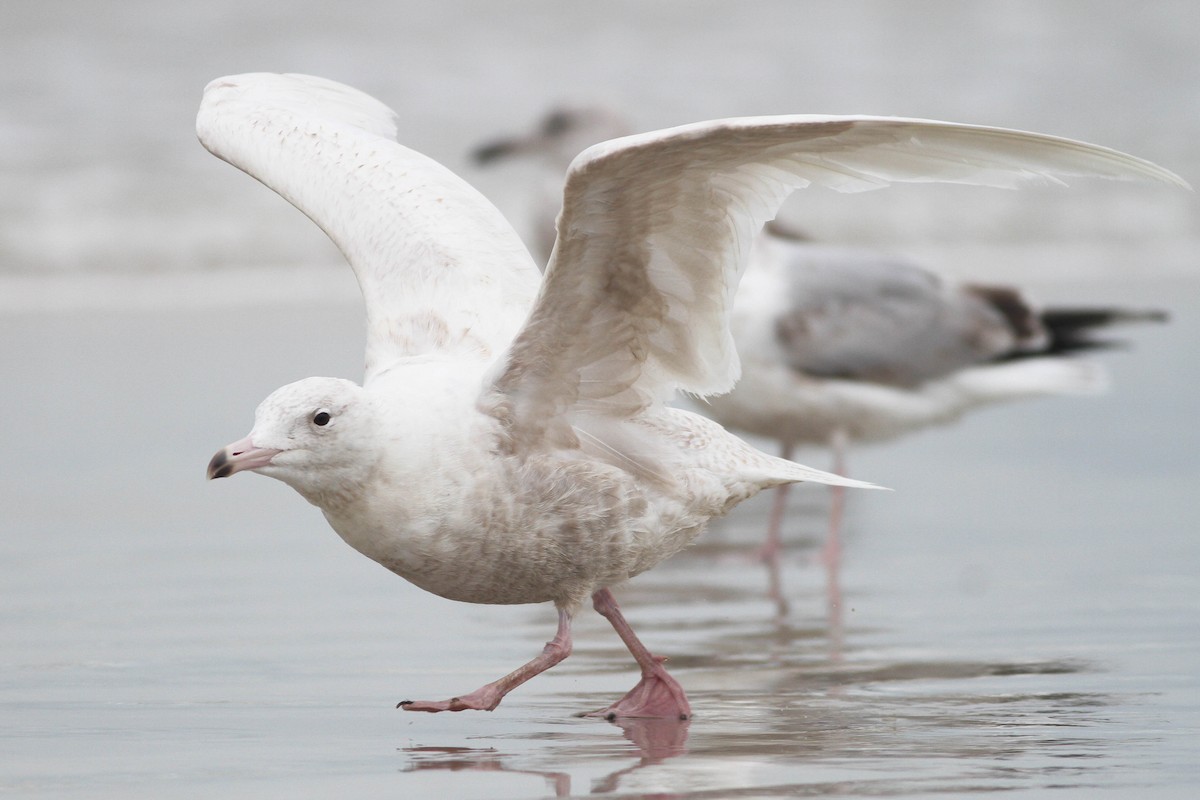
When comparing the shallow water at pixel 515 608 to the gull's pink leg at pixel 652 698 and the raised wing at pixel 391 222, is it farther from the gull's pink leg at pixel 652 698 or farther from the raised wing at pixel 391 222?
the raised wing at pixel 391 222

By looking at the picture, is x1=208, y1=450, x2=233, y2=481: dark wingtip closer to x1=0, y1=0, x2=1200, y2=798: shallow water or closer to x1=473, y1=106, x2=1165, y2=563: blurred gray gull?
x1=0, y1=0, x2=1200, y2=798: shallow water

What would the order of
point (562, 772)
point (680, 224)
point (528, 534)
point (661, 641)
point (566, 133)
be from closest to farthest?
point (562, 772) → point (680, 224) → point (528, 534) → point (661, 641) → point (566, 133)

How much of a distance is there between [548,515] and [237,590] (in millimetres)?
2323

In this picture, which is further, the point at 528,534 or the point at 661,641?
the point at 661,641

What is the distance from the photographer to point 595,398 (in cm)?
520

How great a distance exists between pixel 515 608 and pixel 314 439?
2326mm

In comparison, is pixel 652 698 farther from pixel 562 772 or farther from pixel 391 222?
pixel 391 222

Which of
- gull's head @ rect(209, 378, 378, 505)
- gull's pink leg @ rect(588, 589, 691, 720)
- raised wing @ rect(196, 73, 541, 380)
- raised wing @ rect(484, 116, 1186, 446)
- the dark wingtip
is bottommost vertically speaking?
gull's pink leg @ rect(588, 589, 691, 720)

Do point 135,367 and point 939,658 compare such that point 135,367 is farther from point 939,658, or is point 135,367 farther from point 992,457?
point 939,658

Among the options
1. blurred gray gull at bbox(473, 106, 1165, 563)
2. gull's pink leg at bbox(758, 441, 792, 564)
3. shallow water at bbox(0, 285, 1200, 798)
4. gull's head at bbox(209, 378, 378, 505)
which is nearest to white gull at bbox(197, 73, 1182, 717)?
gull's head at bbox(209, 378, 378, 505)

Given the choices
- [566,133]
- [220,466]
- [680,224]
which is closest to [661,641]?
[680,224]

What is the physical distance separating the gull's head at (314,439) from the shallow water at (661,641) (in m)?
0.65

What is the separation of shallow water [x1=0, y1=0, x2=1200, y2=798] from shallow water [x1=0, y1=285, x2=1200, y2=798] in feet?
0.07

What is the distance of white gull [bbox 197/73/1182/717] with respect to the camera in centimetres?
455
